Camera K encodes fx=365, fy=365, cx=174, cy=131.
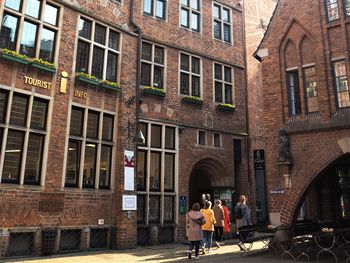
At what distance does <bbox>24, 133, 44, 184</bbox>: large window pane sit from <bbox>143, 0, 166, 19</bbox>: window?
7.53m

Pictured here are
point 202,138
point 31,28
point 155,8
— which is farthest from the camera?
point 202,138

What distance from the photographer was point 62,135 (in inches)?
474

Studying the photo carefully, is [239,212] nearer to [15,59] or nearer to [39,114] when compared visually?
[39,114]

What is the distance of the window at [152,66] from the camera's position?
15.5 m

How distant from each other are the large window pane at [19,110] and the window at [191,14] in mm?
8801

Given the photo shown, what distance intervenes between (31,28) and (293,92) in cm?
907

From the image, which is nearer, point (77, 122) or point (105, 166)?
point (77, 122)

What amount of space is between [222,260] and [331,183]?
656 cm

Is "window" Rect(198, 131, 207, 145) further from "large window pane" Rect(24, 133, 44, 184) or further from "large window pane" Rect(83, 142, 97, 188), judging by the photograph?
"large window pane" Rect(24, 133, 44, 184)

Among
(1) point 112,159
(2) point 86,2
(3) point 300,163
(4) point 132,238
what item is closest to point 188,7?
(2) point 86,2

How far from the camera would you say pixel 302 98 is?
40.4 ft

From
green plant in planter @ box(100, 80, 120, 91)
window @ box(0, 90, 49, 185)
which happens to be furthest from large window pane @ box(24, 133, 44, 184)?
green plant in planter @ box(100, 80, 120, 91)

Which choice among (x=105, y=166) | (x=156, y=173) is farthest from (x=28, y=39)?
(x=156, y=173)

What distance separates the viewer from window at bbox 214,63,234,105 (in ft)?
59.5
